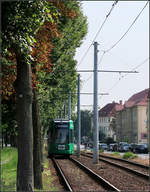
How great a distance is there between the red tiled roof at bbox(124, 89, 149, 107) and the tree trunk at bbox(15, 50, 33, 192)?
104791mm

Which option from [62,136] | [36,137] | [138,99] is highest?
[138,99]

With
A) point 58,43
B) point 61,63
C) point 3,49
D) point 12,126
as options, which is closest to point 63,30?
point 58,43

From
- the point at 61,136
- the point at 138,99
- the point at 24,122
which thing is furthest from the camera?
the point at 138,99

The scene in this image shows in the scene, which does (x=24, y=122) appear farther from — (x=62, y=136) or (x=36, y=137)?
(x=62, y=136)

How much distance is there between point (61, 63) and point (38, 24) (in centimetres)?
1763

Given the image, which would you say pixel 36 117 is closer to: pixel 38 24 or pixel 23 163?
pixel 23 163

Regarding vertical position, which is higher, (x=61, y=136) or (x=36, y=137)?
(x=36, y=137)

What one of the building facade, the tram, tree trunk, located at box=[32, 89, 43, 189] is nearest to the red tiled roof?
the building facade

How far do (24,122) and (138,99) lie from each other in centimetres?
11131

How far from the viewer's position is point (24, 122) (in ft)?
36.7

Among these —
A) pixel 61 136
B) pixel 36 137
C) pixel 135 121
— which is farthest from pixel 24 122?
pixel 135 121

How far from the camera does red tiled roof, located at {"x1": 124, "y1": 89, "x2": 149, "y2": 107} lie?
11606 centimetres

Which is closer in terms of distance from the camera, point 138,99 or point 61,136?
point 61,136

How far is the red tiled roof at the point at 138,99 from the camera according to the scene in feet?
381
